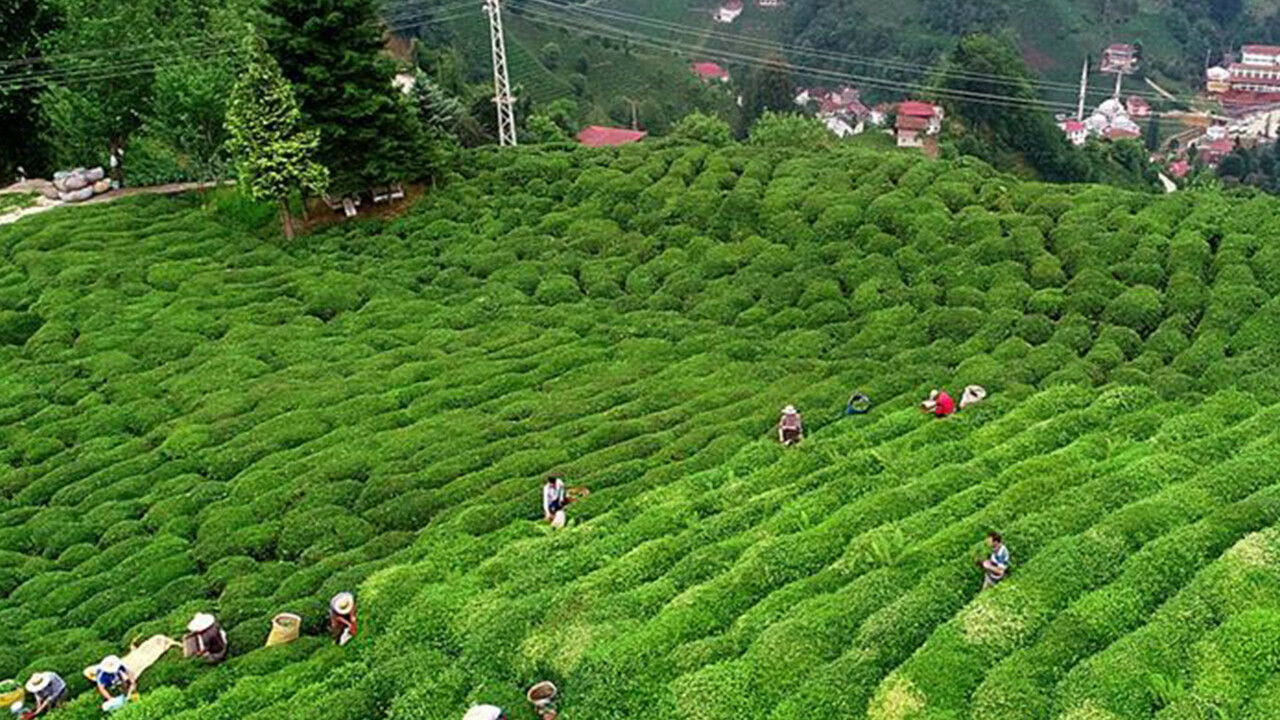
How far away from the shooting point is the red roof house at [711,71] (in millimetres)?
142750

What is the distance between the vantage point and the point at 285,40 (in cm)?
3177

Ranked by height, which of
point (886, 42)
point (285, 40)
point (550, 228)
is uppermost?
point (285, 40)

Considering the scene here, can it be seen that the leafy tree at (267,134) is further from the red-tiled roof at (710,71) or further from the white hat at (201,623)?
the red-tiled roof at (710,71)

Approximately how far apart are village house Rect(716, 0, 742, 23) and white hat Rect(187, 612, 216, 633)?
15787 cm

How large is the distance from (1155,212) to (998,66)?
58941 millimetres

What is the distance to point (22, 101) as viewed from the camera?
40.7 m

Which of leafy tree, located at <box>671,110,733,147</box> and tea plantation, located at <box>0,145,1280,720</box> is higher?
tea plantation, located at <box>0,145,1280,720</box>

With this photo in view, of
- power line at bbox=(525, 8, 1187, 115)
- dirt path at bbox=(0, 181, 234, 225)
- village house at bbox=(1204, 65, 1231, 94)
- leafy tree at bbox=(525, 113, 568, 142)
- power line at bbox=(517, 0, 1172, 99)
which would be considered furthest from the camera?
village house at bbox=(1204, 65, 1231, 94)

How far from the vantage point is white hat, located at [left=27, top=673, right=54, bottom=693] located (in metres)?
15.1

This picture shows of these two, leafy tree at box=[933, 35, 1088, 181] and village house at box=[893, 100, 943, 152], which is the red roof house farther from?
leafy tree at box=[933, 35, 1088, 181]

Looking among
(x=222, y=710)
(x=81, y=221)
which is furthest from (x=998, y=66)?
(x=222, y=710)

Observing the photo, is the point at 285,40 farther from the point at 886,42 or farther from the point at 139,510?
the point at 886,42

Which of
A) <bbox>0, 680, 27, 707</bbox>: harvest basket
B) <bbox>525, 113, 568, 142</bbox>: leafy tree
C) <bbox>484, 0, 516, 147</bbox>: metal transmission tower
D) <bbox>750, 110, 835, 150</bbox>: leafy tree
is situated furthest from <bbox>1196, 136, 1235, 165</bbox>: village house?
<bbox>0, 680, 27, 707</bbox>: harvest basket

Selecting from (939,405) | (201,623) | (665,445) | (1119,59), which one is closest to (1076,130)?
(1119,59)
